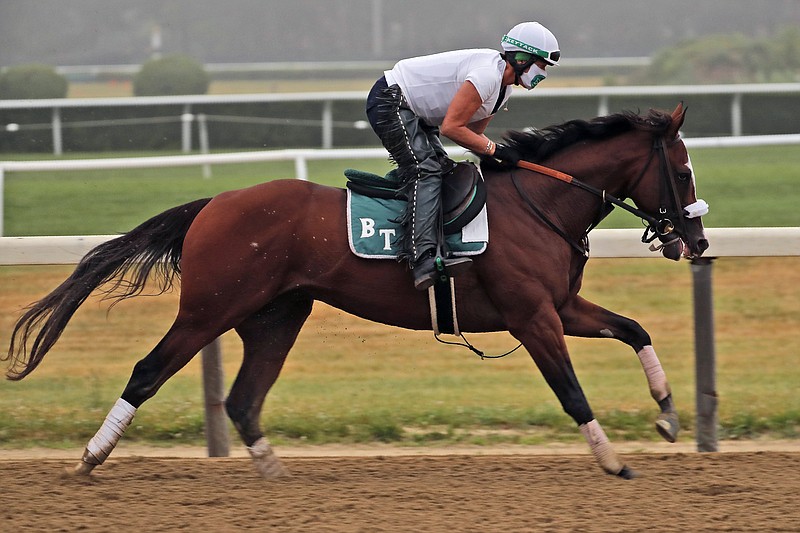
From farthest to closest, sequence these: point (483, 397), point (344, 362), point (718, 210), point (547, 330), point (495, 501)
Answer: point (718, 210) < point (344, 362) < point (483, 397) < point (547, 330) < point (495, 501)

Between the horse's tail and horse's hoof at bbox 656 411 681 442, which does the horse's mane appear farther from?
the horse's tail

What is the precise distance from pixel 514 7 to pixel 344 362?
18098mm

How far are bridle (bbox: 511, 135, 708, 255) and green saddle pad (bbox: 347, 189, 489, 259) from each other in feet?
0.97

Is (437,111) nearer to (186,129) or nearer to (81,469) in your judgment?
(81,469)

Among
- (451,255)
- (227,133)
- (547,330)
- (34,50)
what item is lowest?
(547,330)

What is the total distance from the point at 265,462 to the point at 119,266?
1.08 m

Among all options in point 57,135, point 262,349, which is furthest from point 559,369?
point 57,135

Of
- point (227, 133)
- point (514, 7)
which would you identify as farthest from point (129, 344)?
point (514, 7)

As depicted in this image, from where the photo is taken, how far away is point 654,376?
16.5 ft

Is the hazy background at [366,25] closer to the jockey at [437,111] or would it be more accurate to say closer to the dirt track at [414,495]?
the jockey at [437,111]

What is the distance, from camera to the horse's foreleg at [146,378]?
4875mm

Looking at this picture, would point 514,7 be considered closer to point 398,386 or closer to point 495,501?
point 398,386

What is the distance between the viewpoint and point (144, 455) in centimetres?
556

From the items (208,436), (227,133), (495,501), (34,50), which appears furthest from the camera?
(34,50)
